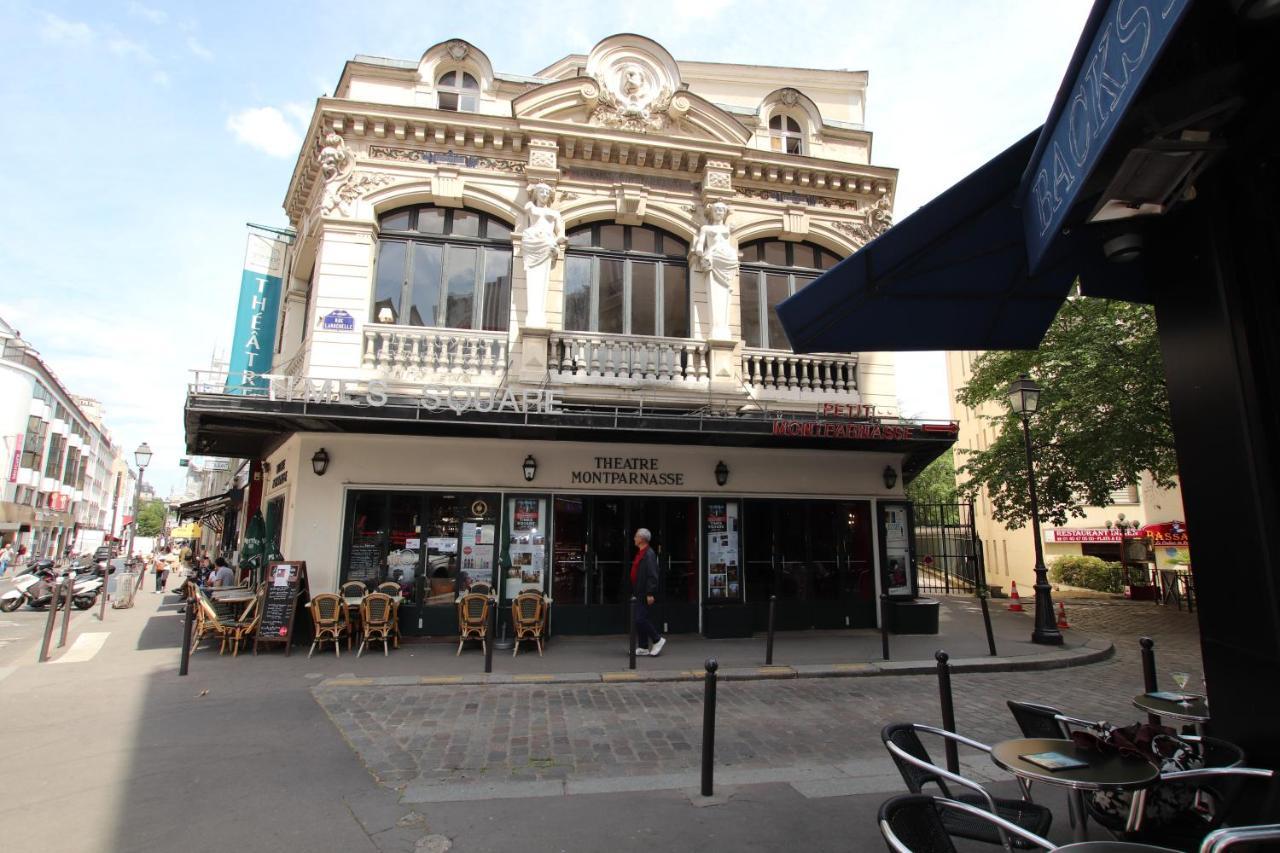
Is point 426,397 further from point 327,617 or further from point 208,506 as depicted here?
point 208,506

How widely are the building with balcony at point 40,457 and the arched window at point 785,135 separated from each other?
31646mm

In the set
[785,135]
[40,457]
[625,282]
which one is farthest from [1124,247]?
[40,457]

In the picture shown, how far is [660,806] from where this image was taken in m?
4.61

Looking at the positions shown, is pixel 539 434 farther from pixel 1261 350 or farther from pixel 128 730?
pixel 1261 350

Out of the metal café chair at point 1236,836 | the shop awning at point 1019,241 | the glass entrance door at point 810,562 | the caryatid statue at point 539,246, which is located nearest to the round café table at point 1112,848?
the metal café chair at point 1236,836

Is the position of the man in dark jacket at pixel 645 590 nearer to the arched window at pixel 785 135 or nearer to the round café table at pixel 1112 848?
the round café table at pixel 1112 848

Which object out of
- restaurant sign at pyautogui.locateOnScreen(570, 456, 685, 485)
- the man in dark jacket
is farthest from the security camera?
restaurant sign at pyautogui.locateOnScreen(570, 456, 685, 485)

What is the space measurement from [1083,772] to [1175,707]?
1619 millimetres

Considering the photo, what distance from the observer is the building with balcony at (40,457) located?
42.6 meters

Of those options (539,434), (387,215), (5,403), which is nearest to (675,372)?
(539,434)

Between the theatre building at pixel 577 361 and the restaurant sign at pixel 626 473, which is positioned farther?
the restaurant sign at pixel 626 473

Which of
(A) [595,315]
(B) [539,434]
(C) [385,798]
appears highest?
(A) [595,315]

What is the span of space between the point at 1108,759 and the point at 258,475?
53.8ft

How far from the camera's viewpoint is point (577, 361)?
11.9 meters
